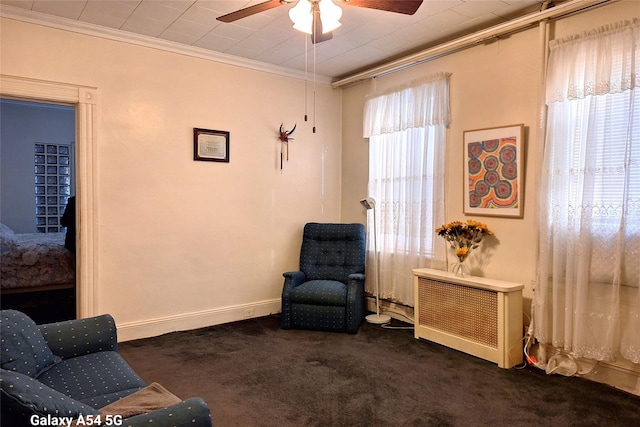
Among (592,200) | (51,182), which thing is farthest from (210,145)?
(51,182)

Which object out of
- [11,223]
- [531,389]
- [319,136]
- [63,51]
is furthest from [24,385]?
[11,223]

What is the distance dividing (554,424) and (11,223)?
7.46 meters

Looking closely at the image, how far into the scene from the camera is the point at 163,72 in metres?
3.88

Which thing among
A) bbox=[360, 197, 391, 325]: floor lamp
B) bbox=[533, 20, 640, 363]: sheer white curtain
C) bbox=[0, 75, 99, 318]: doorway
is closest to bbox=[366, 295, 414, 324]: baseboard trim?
bbox=[360, 197, 391, 325]: floor lamp

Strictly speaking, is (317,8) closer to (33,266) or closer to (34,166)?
(33,266)

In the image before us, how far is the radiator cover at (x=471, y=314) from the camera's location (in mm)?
3113

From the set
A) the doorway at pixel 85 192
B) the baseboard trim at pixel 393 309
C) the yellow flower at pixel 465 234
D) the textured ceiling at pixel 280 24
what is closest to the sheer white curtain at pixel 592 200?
the yellow flower at pixel 465 234

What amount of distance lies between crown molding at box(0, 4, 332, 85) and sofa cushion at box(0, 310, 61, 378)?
7.95ft

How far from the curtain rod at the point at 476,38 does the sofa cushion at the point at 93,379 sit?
3.43 m

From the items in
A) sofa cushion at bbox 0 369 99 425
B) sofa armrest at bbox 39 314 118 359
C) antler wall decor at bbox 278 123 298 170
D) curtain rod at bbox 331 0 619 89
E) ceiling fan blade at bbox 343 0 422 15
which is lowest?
sofa armrest at bbox 39 314 118 359

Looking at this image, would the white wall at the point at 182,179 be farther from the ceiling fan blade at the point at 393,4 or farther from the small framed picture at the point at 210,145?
the ceiling fan blade at the point at 393,4

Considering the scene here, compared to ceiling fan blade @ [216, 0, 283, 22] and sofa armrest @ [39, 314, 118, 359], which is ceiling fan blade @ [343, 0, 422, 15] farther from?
sofa armrest @ [39, 314, 118, 359]

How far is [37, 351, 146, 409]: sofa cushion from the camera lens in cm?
183

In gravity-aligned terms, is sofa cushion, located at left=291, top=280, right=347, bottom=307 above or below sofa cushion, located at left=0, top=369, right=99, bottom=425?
below
